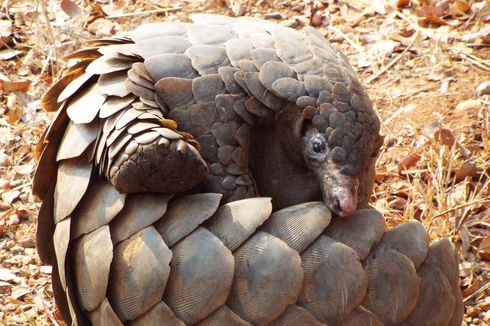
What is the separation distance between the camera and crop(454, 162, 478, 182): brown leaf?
4066mm

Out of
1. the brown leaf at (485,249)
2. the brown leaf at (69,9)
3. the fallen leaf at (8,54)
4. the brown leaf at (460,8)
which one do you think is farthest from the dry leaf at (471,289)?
the brown leaf at (69,9)

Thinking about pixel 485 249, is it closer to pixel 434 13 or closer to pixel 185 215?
pixel 185 215

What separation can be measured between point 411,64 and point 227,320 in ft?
9.19

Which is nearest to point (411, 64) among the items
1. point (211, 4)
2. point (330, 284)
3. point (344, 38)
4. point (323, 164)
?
point (344, 38)

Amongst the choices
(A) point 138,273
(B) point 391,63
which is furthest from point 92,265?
(B) point 391,63

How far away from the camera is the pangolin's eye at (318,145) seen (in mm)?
2865

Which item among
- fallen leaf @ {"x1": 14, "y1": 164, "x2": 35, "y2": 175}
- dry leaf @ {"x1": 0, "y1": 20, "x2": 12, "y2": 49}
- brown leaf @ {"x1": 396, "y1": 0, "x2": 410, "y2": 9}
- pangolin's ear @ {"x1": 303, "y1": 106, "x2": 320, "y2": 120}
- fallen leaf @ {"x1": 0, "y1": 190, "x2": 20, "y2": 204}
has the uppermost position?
pangolin's ear @ {"x1": 303, "y1": 106, "x2": 320, "y2": 120}

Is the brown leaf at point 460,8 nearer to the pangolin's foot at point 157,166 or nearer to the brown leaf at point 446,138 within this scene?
the brown leaf at point 446,138

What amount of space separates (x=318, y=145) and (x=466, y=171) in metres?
→ 1.45

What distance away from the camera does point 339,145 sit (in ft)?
9.29

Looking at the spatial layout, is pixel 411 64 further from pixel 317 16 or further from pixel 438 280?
pixel 438 280

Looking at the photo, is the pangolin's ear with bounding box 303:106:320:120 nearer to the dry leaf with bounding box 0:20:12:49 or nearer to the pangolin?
the pangolin

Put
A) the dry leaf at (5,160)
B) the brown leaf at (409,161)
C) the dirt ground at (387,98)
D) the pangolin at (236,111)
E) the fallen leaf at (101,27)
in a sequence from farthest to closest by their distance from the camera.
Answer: the fallen leaf at (101,27)
the dry leaf at (5,160)
the brown leaf at (409,161)
the dirt ground at (387,98)
the pangolin at (236,111)

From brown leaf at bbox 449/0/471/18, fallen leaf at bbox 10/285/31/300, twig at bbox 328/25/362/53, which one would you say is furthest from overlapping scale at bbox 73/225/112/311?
brown leaf at bbox 449/0/471/18
